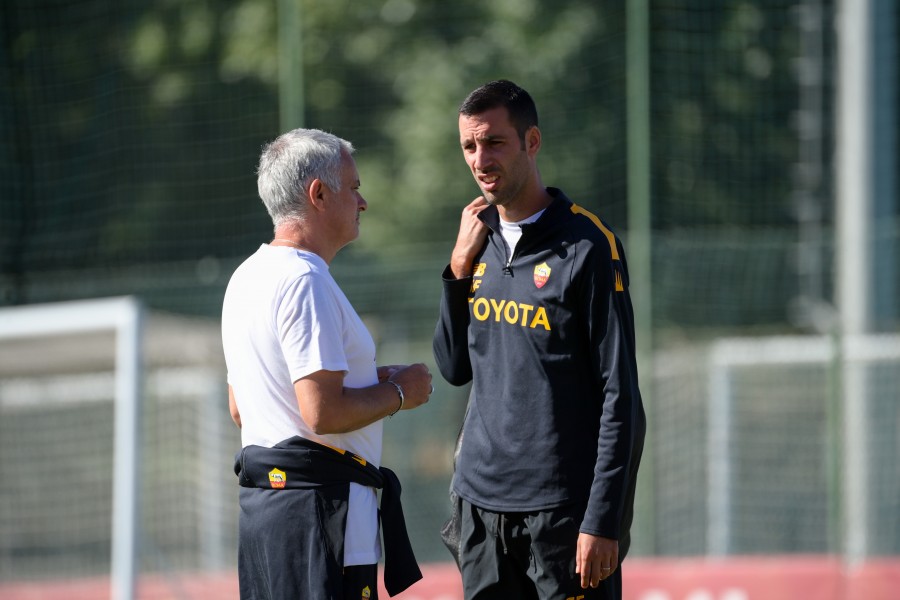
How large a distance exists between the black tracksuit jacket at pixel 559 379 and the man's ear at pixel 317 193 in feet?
1.72

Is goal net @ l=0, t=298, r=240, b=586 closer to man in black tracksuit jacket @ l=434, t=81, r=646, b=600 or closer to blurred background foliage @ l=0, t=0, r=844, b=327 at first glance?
blurred background foliage @ l=0, t=0, r=844, b=327

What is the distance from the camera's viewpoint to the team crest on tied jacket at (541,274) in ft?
11.1

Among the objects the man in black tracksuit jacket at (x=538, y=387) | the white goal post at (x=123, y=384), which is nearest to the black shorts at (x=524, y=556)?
the man in black tracksuit jacket at (x=538, y=387)

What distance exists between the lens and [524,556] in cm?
343

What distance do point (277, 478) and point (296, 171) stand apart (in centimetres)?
78

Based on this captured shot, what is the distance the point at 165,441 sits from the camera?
8.41 m

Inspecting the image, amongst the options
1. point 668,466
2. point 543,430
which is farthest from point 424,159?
point 543,430

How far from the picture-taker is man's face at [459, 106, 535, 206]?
3469 millimetres

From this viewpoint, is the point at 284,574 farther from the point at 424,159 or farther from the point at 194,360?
the point at 424,159

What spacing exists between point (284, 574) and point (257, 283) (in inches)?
28.7

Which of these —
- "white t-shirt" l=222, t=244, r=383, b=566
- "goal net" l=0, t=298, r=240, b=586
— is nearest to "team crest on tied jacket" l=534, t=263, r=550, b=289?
"white t-shirt" l=222, t=244, r=383, b=566

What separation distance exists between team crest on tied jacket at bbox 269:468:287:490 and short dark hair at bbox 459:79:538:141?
108 centimetres

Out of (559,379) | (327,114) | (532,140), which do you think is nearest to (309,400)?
(559,379)

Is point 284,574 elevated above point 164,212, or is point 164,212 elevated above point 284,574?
point 164,212
